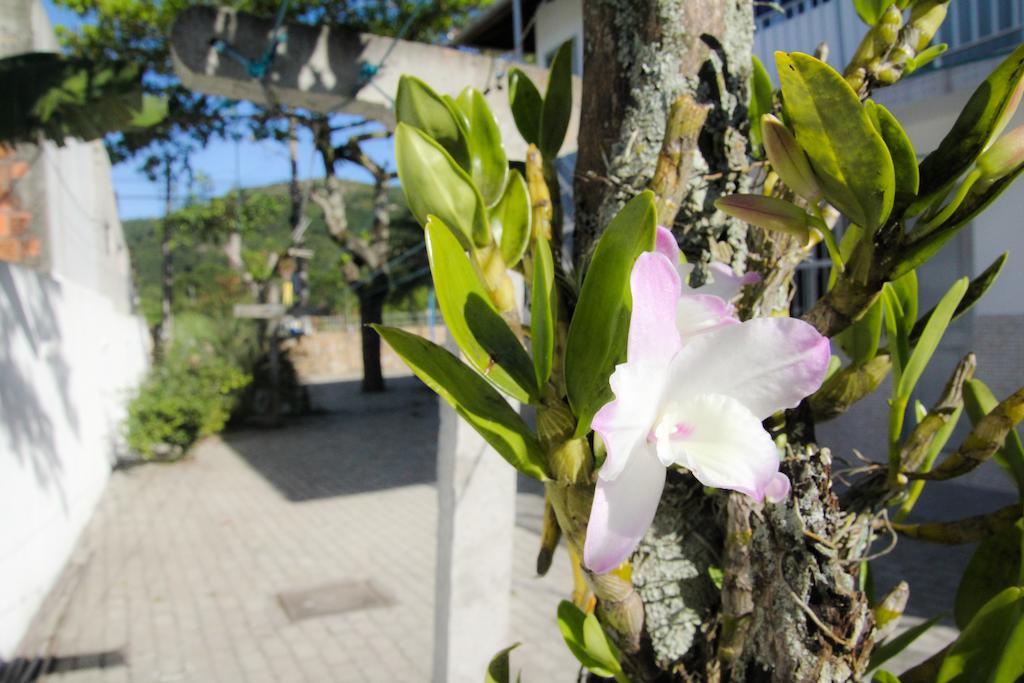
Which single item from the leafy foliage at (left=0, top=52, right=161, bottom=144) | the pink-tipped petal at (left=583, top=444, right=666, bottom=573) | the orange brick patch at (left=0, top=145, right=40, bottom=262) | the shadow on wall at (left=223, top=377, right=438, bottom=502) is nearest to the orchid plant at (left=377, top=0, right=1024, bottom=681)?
the pink-tipped petal at (left=583, top=444, right=666, bottom=573)

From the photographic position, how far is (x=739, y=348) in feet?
1.83

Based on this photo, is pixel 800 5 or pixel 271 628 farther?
pixel 800 5

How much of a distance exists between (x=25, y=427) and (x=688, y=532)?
16.8 feet

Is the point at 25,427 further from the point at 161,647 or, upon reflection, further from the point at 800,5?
the point at 800,5

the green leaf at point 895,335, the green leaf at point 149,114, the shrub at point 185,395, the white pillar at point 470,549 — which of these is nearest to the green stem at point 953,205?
the green leaf at point 895,335

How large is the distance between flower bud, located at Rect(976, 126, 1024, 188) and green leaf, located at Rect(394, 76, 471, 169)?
1.56ft

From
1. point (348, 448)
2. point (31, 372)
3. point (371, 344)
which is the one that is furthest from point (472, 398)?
point (371, 344)

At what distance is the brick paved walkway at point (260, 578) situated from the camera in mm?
4160

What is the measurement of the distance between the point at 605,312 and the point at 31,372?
568 centimetres

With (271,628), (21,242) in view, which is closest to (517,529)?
(271,628)

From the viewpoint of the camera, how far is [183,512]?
24.5ft

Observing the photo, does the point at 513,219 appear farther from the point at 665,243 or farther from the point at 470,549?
the point at 470,549

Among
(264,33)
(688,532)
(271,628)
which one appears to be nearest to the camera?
(688,532)

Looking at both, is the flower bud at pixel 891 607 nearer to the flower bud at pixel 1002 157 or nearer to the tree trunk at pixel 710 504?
the tree trunk at pixel 710 504
